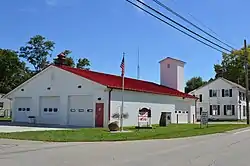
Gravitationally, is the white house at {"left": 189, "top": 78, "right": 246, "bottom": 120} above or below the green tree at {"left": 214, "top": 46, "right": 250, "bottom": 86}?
below

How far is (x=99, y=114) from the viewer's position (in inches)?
1313

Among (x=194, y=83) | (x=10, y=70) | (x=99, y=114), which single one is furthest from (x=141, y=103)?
(x=194, y=83)

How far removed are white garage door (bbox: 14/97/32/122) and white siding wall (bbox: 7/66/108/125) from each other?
17.2 inches

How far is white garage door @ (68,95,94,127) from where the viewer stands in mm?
34031

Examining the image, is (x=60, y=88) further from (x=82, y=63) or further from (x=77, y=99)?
(x=82, y=63)

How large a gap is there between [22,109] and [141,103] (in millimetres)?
12443

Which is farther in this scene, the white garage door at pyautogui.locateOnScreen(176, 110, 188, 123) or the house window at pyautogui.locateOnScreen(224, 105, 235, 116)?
the house window at pyautogui.locateOnScreen(224, 105, 235, 116)

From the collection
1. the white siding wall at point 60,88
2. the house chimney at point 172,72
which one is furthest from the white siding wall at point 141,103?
the house chimney at point 172,72

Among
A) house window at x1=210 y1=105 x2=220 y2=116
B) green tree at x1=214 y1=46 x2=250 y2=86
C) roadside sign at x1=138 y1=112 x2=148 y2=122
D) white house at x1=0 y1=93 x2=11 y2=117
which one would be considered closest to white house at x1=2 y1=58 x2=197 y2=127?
roadside sign at x1=138 y1=112 x2=148 y2=122

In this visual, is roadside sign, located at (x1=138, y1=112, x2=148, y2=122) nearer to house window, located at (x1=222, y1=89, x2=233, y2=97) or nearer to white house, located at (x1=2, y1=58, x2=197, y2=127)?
white house, located at (x1=2, y1=58, x2=197, y2=127)

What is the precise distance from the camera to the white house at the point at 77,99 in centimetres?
3347

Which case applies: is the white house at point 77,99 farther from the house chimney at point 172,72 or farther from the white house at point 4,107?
the white house at point 4,107

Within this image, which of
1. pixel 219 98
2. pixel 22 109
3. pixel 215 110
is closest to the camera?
pixel 22 109

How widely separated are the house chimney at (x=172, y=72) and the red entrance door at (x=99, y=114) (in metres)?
20.4
